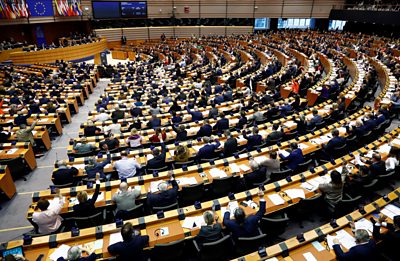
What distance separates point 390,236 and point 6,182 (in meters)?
8.80

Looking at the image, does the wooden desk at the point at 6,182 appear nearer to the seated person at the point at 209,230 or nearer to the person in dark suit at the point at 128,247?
the person in dark suit at the point at 128,247

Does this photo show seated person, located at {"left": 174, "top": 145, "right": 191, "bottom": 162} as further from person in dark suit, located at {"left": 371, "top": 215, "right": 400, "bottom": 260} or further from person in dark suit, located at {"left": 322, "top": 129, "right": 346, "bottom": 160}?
person in dark suit, located at {"left": 371, "top": 215, "right": 400, "bottom": 260}

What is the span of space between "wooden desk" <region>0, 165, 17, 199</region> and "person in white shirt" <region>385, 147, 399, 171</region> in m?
9.65

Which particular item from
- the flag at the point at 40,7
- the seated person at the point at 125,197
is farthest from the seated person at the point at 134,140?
the flag at the point at 40,7

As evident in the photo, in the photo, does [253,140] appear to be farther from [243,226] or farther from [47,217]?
[47,217]

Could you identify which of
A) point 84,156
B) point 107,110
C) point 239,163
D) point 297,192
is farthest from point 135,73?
point 297,192

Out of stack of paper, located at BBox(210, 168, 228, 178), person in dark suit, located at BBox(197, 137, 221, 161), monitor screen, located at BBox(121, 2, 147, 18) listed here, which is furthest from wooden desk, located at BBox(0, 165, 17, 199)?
monitor screen, located at BBox(121, 2, 147, 18)

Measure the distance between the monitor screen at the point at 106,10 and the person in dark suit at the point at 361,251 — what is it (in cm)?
3372

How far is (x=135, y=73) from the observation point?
2034cm

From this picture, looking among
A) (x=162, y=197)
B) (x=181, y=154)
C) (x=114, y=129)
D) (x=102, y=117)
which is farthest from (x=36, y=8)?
(x=162, y=197)

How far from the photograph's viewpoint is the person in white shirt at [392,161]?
22.4 ft

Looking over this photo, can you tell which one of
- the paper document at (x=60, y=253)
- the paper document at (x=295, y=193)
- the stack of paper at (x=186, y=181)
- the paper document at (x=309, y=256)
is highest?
the paper document at (x=295, y=193)

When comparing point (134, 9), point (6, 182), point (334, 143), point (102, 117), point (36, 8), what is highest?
point (134, 9)

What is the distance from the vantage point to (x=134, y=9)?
33.7m
